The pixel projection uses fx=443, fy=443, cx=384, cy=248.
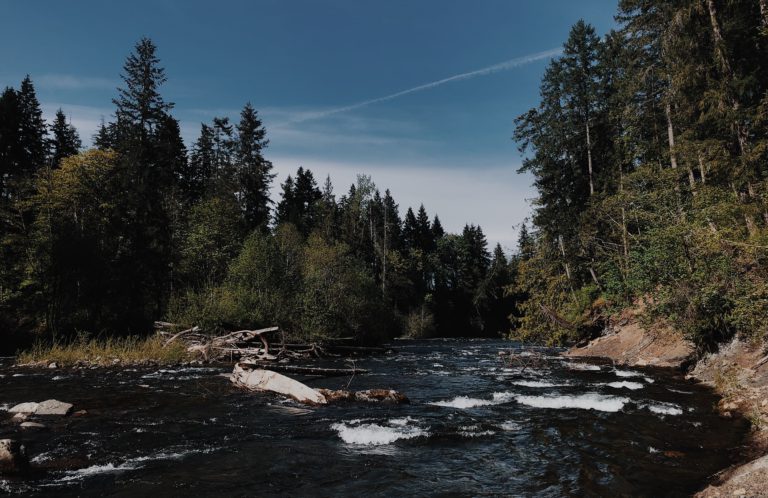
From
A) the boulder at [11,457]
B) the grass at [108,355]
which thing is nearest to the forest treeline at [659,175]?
the boulder at [11,457]

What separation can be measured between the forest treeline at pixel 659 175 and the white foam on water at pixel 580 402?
363cm

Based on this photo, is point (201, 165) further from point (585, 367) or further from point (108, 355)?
point (585, 367)

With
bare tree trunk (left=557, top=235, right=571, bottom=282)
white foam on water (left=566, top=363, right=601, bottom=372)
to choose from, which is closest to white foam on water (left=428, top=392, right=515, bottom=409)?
white foam on water (left=566, top=363, right=601, bottom=372)

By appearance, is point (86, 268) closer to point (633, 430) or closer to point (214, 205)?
point (214, 205)

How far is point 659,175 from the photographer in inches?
813

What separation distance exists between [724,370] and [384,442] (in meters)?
10.8

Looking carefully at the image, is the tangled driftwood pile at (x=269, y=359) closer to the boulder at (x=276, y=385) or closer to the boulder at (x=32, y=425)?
the boulder at (x=276, y=385)

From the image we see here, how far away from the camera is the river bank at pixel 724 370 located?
17.5 feet

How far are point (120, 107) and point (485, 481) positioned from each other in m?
51.2

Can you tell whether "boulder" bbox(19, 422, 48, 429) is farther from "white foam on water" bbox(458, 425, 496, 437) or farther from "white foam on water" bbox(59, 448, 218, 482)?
"white foam on water" bbox(458, 425, 496, 437)

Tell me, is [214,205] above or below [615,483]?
above

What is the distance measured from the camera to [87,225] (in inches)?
1371

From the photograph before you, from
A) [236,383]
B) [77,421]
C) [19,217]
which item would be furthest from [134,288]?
[77,421]

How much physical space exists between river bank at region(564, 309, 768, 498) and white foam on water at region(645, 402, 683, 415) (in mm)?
797
